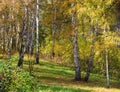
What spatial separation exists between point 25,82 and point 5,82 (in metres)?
0.72

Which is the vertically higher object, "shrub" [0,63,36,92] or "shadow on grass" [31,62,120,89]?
"shrub" [0,63,36,92]

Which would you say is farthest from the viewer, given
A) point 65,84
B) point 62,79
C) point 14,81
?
point 62,79

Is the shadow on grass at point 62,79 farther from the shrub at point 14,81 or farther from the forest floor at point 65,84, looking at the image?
the shrub at point 14,81

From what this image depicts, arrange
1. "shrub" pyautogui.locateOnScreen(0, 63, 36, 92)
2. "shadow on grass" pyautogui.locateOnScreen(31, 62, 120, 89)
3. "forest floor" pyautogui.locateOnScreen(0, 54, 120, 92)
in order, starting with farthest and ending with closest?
1. "shadow on grass" pyautogui.locateOnScreen(31, 62, 120, 89)
2. "forest floor" pyautogui.locateOnScreen(0, 54, 120, 92)
3. "shrub" pyautogui.locateOnScreen(0, 63, 36, 92)

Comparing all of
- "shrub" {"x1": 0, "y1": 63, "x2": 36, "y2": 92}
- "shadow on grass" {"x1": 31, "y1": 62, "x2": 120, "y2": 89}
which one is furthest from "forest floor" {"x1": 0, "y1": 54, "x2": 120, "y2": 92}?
"shrub" {"x1": 0, "y1": 63, "x2": 36, "y2": 92}

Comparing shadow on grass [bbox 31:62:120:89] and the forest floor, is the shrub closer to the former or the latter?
the forest floor

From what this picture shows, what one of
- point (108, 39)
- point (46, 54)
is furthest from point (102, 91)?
point (46, 54)

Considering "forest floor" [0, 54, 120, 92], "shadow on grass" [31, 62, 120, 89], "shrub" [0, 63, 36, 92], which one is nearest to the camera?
"shrub" [0, 63, 36, 92]

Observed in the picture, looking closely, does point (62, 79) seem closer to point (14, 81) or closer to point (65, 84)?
point (65, 84)

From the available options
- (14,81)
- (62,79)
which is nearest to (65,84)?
(62,79)

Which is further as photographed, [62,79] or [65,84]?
[62,79]

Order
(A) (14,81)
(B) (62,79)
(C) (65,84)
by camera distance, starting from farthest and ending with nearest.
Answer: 1. (B) (62,79)
2. (C) (65,84)
3. (A) (14,81)

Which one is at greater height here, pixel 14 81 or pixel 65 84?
pixel 14 81

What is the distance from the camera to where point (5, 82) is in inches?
527
